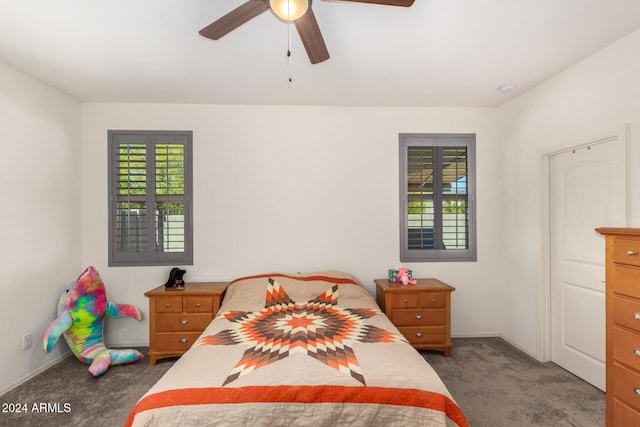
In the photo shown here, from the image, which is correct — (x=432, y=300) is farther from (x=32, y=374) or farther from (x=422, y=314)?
(x=32, y=374)

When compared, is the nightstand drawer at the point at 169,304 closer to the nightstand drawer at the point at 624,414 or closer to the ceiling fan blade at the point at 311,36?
the ceiling fan blade at the point at 311,36

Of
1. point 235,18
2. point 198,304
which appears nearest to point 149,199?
point 198,304

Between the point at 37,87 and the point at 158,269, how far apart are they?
201cm

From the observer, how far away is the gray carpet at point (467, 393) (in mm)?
2076

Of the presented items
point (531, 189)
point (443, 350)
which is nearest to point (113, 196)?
point (443, 350)

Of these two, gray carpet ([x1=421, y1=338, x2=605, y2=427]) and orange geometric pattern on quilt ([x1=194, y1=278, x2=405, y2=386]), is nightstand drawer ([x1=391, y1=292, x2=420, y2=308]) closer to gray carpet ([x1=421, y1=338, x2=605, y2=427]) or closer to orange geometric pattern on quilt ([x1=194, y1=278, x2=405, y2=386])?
orange geometric pattern on quilt ([x1=194, y1=278, x2=405, y2=386])

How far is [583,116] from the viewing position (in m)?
2.43

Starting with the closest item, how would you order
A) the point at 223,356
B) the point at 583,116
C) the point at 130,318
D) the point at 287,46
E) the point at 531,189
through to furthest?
the point at 223,356, the point at 287,46, the point at 583,116, the point at 531,189, the point at 130,318

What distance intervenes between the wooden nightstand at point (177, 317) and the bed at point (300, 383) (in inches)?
29.3

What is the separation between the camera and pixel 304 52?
2.27 metres

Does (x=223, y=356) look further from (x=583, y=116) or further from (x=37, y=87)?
(x=583, y=116)

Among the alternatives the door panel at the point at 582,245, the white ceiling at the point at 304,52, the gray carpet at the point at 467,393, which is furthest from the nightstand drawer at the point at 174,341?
the door panel at the point at 582,245

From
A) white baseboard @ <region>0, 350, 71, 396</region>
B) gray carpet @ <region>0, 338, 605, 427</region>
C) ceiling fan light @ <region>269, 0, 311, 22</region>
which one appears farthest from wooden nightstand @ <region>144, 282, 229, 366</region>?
ceiling fan light @ <region>269, 0, 311, 22</region>

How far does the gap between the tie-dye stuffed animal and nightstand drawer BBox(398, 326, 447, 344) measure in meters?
2.62
